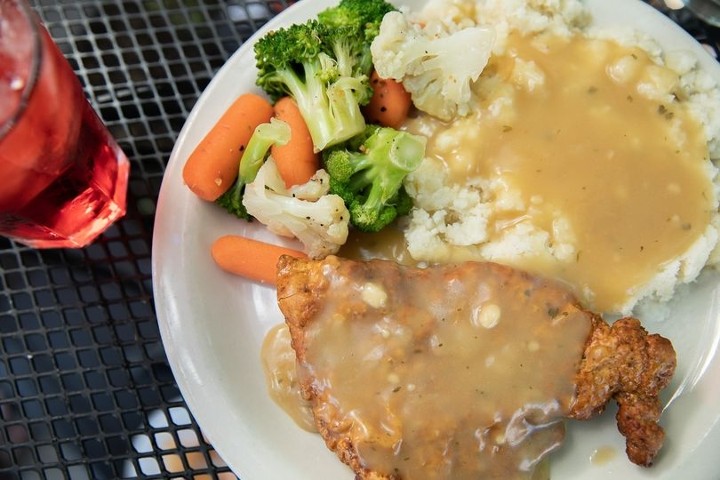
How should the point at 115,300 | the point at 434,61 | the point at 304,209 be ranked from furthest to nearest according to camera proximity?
the point at 115,300, the point at 434,61, the point at 304,209

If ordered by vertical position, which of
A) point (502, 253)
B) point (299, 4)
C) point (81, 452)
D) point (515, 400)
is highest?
point (299, 4)

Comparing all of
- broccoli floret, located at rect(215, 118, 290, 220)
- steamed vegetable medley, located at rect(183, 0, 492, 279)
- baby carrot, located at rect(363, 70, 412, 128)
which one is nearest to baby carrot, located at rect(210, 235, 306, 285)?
steamed vegetable medley, located at rect(183, 0, 492, 279)

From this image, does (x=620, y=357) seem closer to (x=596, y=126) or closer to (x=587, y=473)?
(x=587, y=473)

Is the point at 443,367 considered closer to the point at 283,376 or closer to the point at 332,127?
the point at 283,376

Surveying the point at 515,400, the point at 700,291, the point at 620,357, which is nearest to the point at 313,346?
the point at 515,400

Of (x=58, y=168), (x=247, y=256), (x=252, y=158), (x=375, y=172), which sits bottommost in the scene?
(x=247, y=256)

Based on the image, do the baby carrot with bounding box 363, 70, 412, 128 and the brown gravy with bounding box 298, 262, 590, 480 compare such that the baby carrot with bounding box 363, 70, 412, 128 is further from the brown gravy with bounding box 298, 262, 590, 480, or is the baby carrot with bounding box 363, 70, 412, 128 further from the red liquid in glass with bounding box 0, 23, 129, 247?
the red liquid in glass with bounding box 0, 23, 129, 247

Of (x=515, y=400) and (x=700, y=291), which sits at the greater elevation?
(x=700, y=291)

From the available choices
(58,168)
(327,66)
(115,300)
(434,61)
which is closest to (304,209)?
(327,66)
